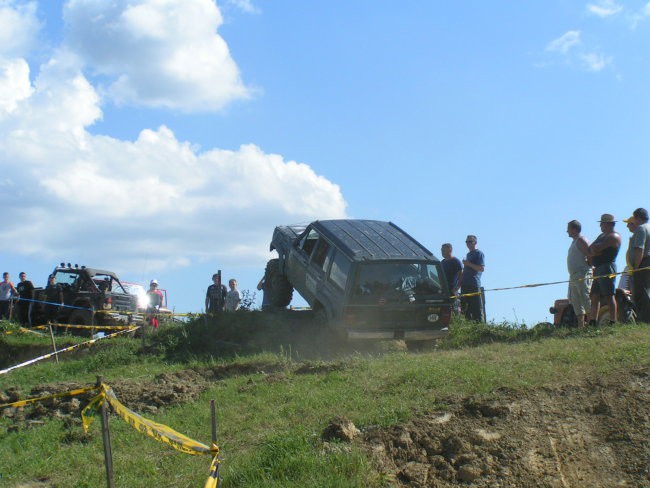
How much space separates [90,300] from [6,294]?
3247mm

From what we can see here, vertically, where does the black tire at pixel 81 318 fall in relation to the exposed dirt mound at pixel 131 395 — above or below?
above

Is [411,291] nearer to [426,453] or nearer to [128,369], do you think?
[128,369]

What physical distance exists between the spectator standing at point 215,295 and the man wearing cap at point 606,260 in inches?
361

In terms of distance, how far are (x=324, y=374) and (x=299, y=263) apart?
5.39 m

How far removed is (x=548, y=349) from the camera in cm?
1040

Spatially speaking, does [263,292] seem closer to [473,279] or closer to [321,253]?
[321,253]

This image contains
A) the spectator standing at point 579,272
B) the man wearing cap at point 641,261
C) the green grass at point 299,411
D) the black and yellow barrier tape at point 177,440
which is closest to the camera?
the black and yellow barrier tape at point 177,440

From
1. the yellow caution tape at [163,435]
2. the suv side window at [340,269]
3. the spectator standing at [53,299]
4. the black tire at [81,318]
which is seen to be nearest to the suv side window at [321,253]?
the suv side window at [340,269]

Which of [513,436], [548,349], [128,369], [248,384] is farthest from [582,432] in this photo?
[128,369]

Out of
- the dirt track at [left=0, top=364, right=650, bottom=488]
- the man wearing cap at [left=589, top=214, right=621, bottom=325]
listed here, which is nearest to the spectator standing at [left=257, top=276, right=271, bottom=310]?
the man wearing cap at [left=589, top=214, right=621, bottom=325]

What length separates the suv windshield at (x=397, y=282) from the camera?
44.5 feet

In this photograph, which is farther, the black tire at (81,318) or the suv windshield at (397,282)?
the black tire at (81,318)

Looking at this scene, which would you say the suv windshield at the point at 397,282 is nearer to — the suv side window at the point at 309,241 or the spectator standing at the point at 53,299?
the suv side window at the point at 309,241

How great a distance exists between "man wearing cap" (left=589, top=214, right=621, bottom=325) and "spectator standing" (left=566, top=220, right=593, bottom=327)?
0.31 meters
